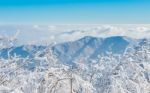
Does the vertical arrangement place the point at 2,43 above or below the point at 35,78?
above

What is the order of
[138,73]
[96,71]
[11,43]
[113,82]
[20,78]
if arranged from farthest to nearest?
[96,71] → [138,73] → [113,82] → [20,78] → [11,43]

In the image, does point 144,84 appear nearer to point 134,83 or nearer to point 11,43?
point 134,83

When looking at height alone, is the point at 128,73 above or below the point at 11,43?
below

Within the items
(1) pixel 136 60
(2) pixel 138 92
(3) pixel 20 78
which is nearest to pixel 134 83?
(2) pixel 138 92

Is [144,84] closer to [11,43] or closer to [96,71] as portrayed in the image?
[96,71]

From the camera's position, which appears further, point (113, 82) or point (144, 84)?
point (144, 84)

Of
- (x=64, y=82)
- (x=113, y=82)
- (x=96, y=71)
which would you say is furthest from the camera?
(x=96, y=71)

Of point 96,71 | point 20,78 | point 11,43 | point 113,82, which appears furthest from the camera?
point 96,71

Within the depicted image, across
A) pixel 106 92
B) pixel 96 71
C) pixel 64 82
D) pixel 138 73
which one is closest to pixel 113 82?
pixel 106 92

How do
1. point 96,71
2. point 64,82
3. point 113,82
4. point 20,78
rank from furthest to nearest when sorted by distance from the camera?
point 96,71 → point 113,82 → point 20,78 → point 64,82
